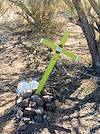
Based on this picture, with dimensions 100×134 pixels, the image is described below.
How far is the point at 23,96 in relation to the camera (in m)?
5.43

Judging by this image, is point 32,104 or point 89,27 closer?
point 32,104

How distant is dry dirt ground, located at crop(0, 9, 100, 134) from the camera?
505cm

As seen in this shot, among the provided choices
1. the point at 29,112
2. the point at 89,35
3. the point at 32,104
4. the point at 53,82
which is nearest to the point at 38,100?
the point at 32,104

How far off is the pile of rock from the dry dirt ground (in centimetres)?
10

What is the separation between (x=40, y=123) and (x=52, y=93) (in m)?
0.72

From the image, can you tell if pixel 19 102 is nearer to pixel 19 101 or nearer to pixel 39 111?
pixel 19 101

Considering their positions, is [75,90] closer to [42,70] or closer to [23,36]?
[42,70]

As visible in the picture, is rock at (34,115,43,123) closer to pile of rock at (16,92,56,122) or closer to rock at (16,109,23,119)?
pile of rock at (16,92,56,122)

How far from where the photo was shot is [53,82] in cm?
617

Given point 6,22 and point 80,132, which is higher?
point 6,22

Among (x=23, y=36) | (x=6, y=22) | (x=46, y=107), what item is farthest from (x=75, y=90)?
(x=6, y=22)

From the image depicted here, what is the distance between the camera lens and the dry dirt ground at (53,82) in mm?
5047

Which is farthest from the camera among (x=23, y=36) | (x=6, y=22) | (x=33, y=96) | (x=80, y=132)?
(x=6, y=22)

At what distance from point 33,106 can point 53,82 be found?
107cm
